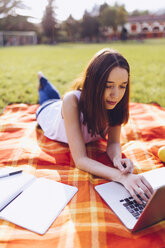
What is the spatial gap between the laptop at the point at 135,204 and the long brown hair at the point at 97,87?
448 millimetres

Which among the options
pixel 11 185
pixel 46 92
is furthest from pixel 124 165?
pixel 46 92

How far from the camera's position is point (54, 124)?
1973 mm

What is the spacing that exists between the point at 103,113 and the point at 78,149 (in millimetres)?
282

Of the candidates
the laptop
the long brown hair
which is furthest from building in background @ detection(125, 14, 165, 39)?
the laptop

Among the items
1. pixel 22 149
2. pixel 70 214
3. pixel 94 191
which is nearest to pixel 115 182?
pixel 94 191

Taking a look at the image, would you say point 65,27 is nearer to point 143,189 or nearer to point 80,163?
point 80,163

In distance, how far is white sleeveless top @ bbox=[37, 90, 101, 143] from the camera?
1.82 metres

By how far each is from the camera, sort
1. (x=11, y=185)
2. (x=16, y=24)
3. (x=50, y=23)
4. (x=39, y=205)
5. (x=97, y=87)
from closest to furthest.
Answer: (x=39, y=205)
(x=11, y=185)
(x=97, y=87)
(x=50, y=23)
(x=16, y=24)

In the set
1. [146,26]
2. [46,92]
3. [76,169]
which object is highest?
[146,26]

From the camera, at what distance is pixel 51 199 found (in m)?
1.16

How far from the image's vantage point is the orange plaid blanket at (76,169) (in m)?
0.95

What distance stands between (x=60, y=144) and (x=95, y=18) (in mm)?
25551

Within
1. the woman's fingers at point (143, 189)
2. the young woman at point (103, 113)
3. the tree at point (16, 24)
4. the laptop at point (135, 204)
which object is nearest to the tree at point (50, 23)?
the tree at point (16, 24)

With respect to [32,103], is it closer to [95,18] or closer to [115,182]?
[115,182]
